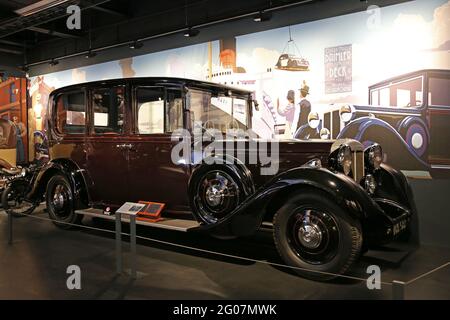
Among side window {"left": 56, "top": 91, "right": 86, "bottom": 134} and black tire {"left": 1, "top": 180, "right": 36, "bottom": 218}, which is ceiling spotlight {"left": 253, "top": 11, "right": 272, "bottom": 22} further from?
black tire {"left": 1, "top": 180, "right": 36, "bottom": 218}

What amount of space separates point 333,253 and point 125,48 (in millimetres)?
5775

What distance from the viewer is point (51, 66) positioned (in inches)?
350

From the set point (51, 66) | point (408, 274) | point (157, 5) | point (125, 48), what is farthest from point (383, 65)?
point (51, 66)

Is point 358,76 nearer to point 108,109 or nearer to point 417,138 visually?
point 417,138

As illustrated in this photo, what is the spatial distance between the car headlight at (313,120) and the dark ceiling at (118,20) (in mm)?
1231

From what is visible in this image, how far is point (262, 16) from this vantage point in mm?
5480

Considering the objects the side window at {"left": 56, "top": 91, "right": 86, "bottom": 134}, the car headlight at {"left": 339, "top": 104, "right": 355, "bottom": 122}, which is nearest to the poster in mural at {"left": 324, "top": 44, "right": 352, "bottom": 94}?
the car headlight at {"left": 339, "top": 104, "right": 355, "bottom": 122}

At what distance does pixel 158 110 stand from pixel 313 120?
7.09ft

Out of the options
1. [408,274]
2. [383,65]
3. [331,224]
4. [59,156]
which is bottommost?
[408,274]

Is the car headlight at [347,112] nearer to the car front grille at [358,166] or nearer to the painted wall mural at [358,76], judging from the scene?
the painted wall mural at [358,76]

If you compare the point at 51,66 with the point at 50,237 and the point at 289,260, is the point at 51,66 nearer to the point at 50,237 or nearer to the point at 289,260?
the point at 50,237

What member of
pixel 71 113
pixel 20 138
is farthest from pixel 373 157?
pixel 20 138

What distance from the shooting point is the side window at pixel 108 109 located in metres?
4.42

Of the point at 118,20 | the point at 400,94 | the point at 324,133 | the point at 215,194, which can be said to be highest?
the point at 118,20
